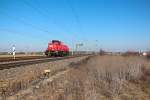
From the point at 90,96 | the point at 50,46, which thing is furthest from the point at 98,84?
the point at 50,46

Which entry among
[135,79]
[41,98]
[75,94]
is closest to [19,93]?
[41,98]

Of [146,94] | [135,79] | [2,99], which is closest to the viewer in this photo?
[2,99]

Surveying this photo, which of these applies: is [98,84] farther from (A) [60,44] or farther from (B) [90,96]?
(A) [60,44]

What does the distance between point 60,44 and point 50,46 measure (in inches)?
105

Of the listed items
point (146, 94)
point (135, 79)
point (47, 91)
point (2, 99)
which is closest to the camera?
point (2, 99)

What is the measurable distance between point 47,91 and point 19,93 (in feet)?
4.78

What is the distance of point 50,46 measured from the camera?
176ft

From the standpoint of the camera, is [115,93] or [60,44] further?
[60,44]

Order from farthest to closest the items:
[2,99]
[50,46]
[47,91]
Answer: [50,46]
[47,91]
[2,99]

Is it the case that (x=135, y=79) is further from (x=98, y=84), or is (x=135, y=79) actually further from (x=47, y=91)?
(x=47, y=91)

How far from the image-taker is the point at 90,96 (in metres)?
11.6

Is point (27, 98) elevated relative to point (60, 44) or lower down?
lower down

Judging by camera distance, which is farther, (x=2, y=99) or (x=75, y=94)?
(x=75, y=94)

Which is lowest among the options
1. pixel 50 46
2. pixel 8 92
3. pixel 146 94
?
pixel 146 94
